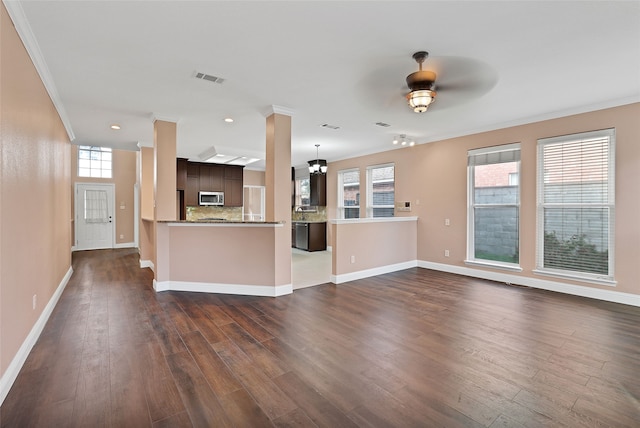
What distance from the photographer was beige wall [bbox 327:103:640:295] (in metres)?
3.86

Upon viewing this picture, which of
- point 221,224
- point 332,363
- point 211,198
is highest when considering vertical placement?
point 211,198

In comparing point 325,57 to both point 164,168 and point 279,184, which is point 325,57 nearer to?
point 279,184

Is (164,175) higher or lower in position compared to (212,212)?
higher

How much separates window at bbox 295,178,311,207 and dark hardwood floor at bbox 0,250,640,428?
5.69 meters

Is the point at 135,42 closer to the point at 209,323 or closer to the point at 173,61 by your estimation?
the point at 173,61

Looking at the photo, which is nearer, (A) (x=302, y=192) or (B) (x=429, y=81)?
(B) (x=429, y=81)

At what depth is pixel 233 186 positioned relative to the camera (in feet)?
30.6

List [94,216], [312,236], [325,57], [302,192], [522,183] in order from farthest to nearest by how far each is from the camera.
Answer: [302,192], [94,216], [312,236], [522,183], [325,57]

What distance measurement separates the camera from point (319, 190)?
342 inches

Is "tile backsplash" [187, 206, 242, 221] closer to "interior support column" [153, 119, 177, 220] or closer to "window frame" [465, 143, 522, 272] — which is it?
"interior support column" [153, 119, 177, 220]

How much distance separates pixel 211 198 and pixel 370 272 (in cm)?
554

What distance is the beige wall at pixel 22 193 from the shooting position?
6.64 feet

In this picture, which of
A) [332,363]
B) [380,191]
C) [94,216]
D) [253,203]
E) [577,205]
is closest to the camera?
[332,363]

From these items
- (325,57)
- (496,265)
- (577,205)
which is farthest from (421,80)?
(496,265)
